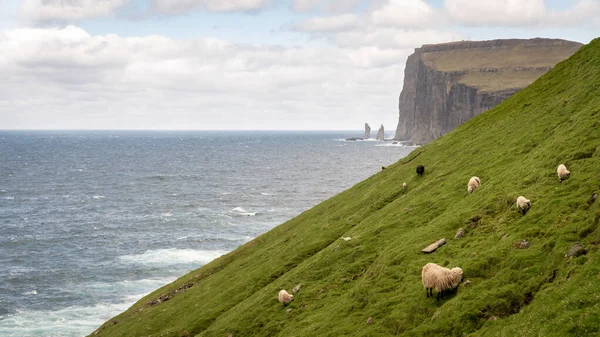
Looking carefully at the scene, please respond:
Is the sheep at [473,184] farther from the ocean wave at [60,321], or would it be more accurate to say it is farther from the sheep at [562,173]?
the ocean wave at [60,321]

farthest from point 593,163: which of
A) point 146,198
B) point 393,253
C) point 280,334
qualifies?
point 146,198

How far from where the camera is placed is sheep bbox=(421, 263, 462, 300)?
28.1 metres

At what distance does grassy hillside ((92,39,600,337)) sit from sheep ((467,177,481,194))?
69 centimetres

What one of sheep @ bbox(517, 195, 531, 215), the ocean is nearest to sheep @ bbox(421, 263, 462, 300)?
sheep @ bbox(517, 195, 531, 215)

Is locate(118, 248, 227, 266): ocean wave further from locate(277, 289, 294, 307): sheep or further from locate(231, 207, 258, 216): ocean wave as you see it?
locate(277, 289, 294, 307): sheep

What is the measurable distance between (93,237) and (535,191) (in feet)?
323

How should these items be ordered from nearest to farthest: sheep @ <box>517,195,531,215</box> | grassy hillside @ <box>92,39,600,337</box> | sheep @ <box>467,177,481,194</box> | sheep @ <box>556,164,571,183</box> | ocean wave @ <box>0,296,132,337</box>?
grassy hillside @ <box>92,39,600,337</box> < sheep @ <box>517,195,531,215</box> < sheep @ <box>556,164,571,183</box> < sheep @ <box>467,177,481,194</box> < ocean wave @ <box>0,296,132,337</box>

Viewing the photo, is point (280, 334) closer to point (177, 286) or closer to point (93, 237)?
point (177, 286)

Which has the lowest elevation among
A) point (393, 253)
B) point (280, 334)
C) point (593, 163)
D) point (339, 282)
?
point (280, 334)

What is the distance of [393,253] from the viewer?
36.6 metres

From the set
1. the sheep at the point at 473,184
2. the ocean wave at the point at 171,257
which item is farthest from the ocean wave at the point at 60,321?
the sheep at the point at 473,184

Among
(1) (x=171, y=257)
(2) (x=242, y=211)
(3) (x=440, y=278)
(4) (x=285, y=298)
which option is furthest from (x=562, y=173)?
(2) (x=242, y=211)

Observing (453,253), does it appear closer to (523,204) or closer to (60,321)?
(523,204)

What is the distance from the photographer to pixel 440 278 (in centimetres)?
2814
